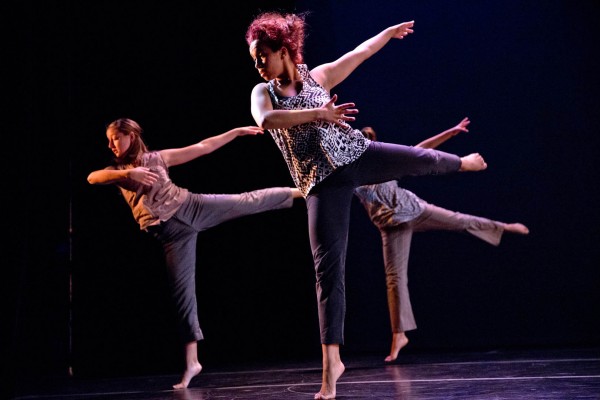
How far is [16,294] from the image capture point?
2.44m

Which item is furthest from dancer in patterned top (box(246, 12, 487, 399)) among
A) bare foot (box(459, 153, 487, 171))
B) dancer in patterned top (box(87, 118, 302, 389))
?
dancer in patterned top (box(87, 118, 302, 389))

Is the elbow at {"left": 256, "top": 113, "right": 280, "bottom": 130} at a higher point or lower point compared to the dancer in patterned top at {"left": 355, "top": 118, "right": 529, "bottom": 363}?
higher

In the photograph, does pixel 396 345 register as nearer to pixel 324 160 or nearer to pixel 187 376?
pixel 187 376

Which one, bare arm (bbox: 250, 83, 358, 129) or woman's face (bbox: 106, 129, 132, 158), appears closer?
bare arm (bbox: 250, 83, 358, 129)

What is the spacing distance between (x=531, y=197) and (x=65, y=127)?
3438mm

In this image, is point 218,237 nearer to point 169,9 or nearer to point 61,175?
point 61,175

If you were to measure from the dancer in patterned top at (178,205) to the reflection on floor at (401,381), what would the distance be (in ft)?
1.39

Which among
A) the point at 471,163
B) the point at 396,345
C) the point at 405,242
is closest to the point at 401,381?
the point at 471,163

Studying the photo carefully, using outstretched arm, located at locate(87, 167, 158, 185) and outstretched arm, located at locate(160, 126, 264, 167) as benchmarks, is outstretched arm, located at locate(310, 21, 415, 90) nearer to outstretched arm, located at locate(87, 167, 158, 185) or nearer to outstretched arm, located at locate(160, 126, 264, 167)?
outstretched arm, located at locate(160, 126, 264, 167)

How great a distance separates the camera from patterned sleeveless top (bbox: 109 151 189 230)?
377 centimetres

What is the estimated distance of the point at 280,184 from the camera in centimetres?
517

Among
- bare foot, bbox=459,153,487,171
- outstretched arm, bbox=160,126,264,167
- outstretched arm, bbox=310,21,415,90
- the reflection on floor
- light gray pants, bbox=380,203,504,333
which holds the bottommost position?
the reflection on floor

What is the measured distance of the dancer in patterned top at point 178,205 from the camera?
376 cm

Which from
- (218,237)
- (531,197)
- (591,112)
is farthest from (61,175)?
(591,112)
